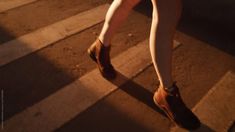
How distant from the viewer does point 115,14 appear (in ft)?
8.43

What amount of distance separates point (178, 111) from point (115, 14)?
2.96 ft

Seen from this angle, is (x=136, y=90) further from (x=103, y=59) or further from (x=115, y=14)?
(x=115, y=14)

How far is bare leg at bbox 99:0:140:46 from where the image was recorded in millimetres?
2520

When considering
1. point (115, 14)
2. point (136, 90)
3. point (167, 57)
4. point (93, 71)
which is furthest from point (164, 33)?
point (93, 71)

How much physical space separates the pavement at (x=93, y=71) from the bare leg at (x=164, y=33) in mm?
399

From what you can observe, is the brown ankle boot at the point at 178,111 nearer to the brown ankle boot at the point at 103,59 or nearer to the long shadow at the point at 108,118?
the long shadow at the point at 108,118

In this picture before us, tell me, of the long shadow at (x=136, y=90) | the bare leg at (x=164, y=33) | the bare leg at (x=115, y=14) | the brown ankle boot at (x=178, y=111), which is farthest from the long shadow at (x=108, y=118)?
the bare leg at (x=115, y=14)

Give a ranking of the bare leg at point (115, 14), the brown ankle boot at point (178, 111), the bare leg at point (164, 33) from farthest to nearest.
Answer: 1. the bare leg at point (115, 14)
2. the brown ankle boot at point (178, 111)
3. the bare leg at point (164, 33)


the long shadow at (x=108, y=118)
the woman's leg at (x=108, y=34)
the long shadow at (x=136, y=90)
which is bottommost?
the long shadow at (x=136, y=90)

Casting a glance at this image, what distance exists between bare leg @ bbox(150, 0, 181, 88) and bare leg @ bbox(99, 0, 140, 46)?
1.30ft

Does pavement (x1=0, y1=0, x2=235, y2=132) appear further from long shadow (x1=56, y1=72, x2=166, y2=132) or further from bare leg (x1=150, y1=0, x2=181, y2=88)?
bare leg (x1=150, y1=0, x2=181, y2=88)

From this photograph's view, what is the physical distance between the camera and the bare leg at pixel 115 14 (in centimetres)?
252

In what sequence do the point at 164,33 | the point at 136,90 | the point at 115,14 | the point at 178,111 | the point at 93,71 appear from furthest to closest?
1. the point at 93,71
2. the point at 136,90
3. the point at 115,14
4. the point at 178,111
5. the point at 164,33

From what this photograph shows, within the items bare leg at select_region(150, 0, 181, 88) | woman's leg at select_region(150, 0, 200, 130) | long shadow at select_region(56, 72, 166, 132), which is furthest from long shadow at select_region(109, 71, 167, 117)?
bare leg at select_region(150, 0, 181, 88)
